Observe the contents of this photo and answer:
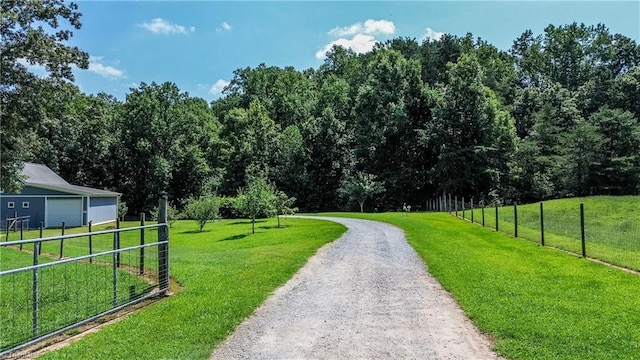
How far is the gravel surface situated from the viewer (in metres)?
5.09

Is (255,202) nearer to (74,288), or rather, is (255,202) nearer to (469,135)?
(74,288)

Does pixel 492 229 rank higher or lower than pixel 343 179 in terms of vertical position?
lower

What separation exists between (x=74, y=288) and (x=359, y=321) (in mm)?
6008

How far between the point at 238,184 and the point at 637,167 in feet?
126

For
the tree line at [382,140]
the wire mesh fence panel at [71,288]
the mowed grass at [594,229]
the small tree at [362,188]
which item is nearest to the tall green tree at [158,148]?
the tree line at [382,140]

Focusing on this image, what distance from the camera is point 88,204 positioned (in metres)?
34.3

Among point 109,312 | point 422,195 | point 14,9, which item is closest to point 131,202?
point 422,195

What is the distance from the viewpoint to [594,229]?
63.0ft

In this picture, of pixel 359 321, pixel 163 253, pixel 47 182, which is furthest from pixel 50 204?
pixel 359 321

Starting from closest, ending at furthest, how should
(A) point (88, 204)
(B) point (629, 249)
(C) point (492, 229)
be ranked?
(B) point (629, 249) < (C) point (492, 229) < (A) point (88, 204)

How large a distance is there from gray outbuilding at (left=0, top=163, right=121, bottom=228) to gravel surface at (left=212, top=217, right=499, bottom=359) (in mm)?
29542

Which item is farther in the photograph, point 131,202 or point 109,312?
point 131,202

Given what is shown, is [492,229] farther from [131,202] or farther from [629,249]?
[131,202]

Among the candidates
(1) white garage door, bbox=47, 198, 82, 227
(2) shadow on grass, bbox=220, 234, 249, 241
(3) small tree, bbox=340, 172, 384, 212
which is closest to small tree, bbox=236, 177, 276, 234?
(2) shadow on grass, bbox=220, 234, 249, 241
